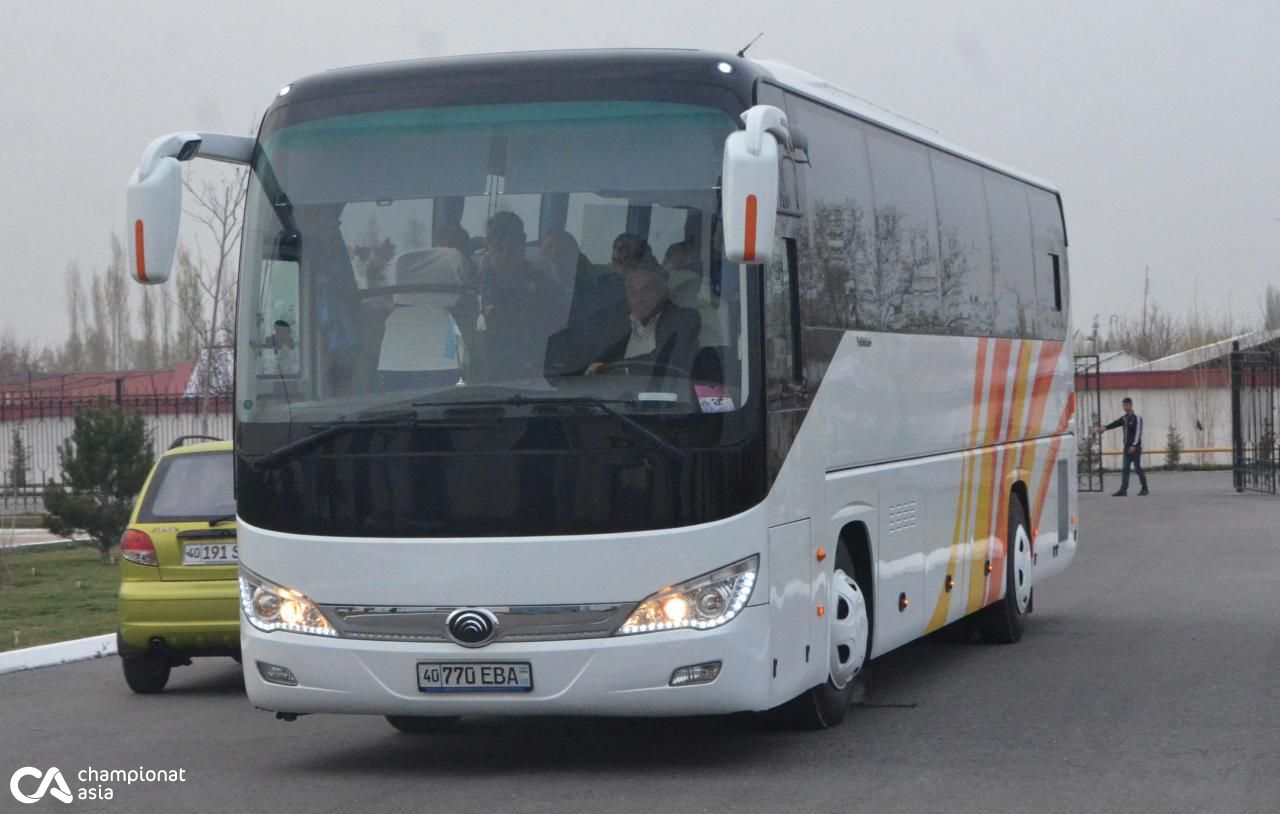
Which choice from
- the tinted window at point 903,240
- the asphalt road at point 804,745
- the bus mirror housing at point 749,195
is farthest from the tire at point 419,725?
the bus mirror housing at point 749,195

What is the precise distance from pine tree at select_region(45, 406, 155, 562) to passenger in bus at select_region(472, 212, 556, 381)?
54.7ft

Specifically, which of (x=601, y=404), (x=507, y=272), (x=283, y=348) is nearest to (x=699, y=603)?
(x=601, y=404)

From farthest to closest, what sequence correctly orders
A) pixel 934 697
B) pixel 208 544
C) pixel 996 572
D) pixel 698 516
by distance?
pixel 996 572 → pixel 208 544 → pixel 934 697 → pixel 698 516

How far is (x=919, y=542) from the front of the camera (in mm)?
11234

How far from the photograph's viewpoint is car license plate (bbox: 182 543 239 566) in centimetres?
1195

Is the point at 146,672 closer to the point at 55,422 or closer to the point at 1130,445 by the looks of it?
the point at 1130,445

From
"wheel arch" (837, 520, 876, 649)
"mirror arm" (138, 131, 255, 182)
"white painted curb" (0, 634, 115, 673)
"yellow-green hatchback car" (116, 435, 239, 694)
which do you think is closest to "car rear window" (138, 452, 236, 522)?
"yellow-green hatchback car" (116, 435, 239, 694)

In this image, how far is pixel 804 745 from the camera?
363 inches

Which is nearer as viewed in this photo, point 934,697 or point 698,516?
point 698,516

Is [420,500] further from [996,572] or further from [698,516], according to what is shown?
[996,572]

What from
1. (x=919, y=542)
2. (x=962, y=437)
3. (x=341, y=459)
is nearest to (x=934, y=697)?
(x=919, y=542)

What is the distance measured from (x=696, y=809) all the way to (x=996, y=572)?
6324mm

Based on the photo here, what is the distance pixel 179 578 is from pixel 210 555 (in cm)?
25

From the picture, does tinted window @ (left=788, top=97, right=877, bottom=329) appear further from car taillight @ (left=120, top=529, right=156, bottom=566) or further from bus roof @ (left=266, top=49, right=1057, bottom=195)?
car taillight @ (left=120, top=529, right=156, bottom=566)
